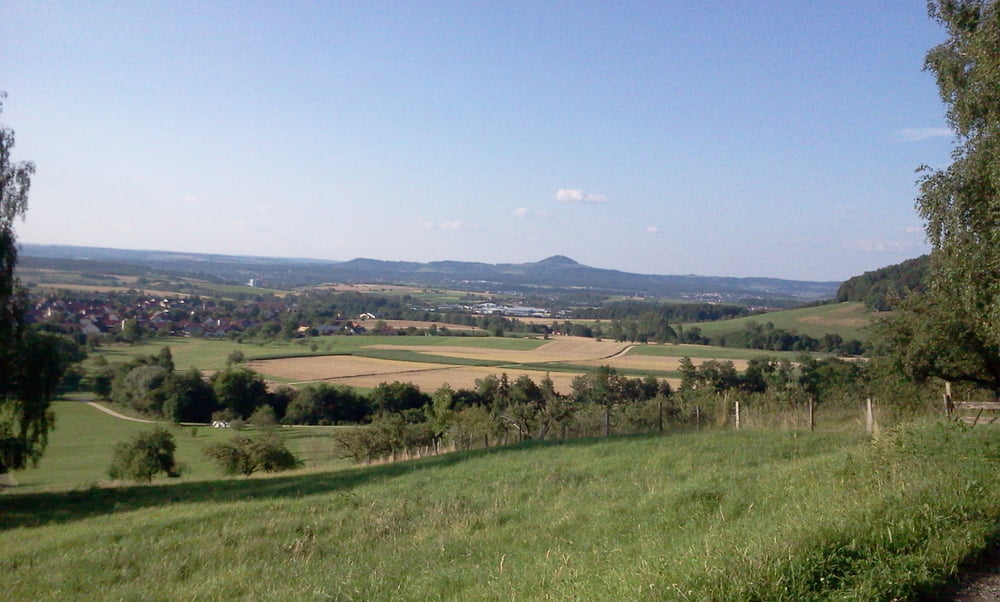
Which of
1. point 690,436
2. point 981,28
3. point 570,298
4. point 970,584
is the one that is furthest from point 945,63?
point 570,298

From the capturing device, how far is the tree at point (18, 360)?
19.6m

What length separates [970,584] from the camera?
16.3 feet

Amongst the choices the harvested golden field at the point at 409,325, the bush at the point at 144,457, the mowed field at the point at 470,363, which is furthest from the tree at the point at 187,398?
the harvested golden field at the point at 409,325

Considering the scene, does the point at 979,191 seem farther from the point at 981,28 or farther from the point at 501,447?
the point at 501,447

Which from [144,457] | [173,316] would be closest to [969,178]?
[144,457]

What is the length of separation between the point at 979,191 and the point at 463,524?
465 inches

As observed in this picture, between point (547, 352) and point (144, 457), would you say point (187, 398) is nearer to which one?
point (144, 457)

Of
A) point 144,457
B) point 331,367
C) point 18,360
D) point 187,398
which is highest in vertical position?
point 18,360

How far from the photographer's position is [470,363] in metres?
58.2

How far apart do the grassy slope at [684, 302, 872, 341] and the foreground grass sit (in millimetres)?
43796

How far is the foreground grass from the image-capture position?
5.12 meters

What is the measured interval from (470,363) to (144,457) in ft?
105

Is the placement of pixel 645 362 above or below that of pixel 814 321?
below

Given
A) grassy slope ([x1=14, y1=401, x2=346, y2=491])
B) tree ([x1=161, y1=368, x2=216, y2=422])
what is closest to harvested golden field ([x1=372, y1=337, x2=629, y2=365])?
grassy slope ([x1=14, y1=401, x2=346, y2=491])
